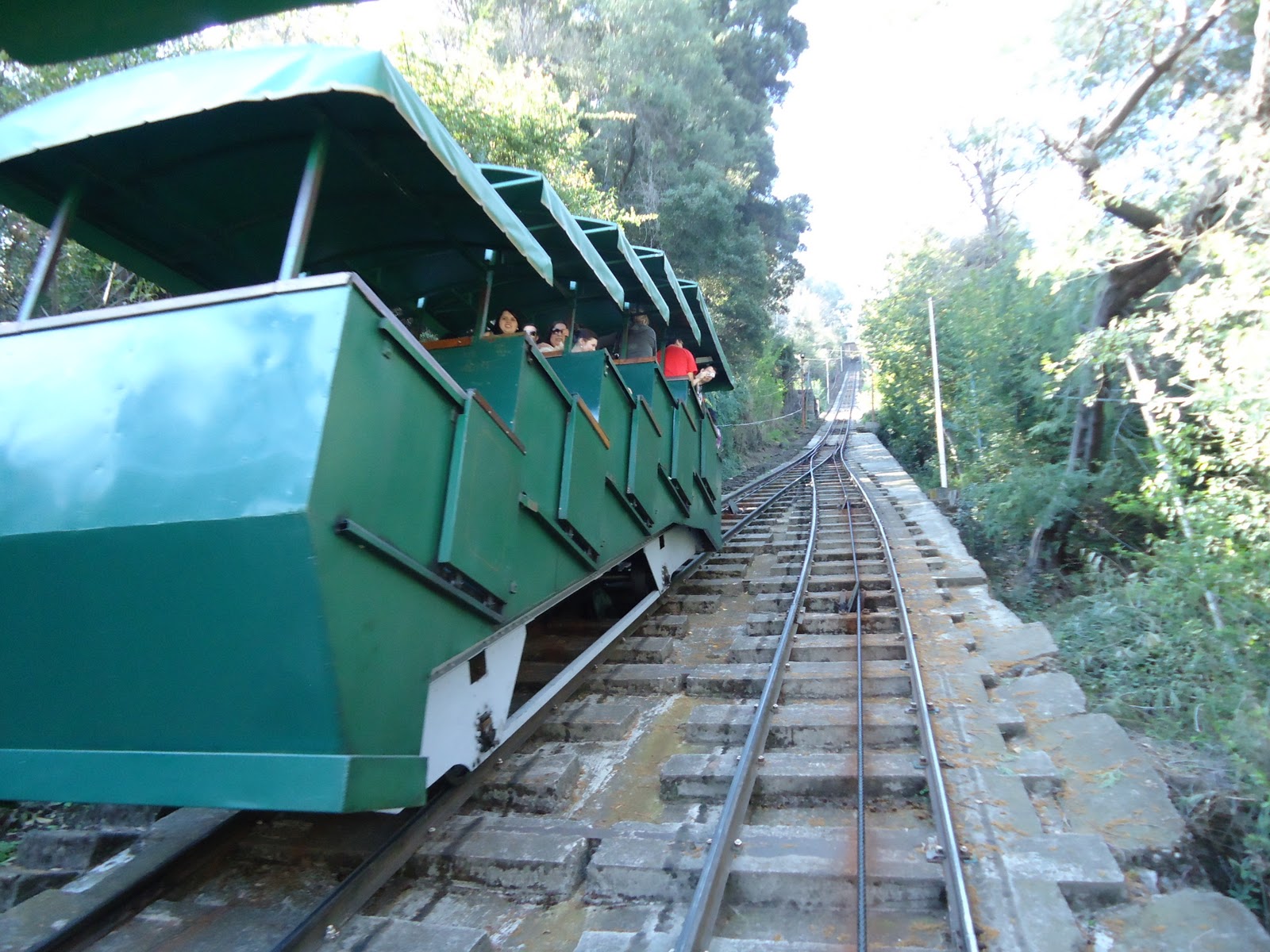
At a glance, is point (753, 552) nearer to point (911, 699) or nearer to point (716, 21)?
point (911, 699)

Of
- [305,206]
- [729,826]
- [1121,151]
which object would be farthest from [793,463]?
[305,206]

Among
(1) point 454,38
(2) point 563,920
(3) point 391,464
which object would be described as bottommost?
(2) point 563,920

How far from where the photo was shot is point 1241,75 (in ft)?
32.6

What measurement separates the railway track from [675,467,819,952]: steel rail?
12 mm

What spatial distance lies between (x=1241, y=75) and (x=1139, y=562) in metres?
7.03

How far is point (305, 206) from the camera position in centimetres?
288

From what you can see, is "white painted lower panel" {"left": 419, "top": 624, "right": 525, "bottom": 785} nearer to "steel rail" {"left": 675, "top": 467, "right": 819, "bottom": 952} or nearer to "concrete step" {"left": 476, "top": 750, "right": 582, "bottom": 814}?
"concrete step" {"left": 476, "top": 750, "right": 582, "bottom": 814}

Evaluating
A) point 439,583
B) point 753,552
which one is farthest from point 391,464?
point 753,552

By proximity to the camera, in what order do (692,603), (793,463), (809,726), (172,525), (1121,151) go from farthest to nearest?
(793,463) → (1121,151) → (692,603) → (809,726) → (172,525)

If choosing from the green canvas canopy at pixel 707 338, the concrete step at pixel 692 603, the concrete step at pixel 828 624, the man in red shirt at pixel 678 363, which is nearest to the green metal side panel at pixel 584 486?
the concrete step at pixel 828 624

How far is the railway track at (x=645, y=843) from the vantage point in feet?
9.09

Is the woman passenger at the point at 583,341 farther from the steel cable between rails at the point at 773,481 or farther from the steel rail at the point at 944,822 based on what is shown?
the steel cable between rails at the point at 773,481

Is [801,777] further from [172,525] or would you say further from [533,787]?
[172,525]

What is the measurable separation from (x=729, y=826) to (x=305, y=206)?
3015 millimetres
